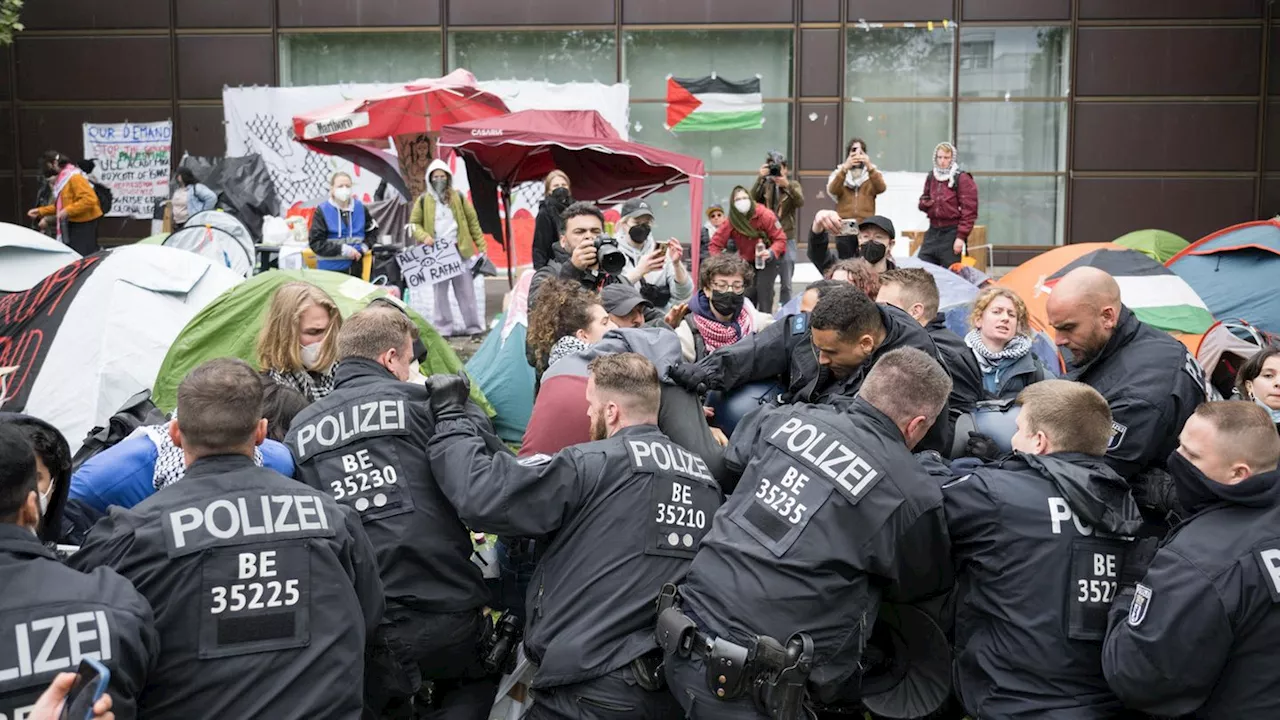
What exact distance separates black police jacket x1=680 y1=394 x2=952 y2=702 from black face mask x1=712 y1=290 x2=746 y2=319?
232 centimetres

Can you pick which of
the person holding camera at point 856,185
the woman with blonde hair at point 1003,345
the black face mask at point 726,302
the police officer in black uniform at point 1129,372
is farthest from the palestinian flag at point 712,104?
the police officer in black uniform at point 1129,372

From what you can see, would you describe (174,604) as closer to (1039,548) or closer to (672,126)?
(1039,548)

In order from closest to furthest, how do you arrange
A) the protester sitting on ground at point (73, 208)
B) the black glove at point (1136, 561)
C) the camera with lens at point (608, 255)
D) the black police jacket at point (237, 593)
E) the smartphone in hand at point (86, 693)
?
the smartphone in hand at point (86, 693) < the black police jacket at point (237, 593) < the black glove at point (1136, 561) < the camera with lens at point (608, 255) < the protester sitting on ground at point (73, 208)

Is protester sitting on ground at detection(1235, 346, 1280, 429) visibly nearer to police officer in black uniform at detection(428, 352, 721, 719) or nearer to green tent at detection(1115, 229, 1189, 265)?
police officer in black uniform at detection(428, 352, 721, 719)

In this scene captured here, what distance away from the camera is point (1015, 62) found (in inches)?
741

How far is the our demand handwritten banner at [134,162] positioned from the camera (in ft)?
63.6

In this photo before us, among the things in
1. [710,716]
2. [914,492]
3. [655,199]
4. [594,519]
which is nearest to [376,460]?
[594,519]

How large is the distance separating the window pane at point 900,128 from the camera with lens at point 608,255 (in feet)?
42.6

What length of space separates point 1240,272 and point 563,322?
6757mm

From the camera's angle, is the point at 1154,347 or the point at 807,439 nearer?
the point at 807,439

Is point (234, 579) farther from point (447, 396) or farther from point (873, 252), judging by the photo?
point (873, 252)

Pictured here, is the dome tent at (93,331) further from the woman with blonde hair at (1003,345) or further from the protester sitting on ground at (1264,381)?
the protester sitting on ground at (1264,381)

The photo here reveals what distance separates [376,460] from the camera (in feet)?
13.5

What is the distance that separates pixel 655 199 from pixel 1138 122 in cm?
765
